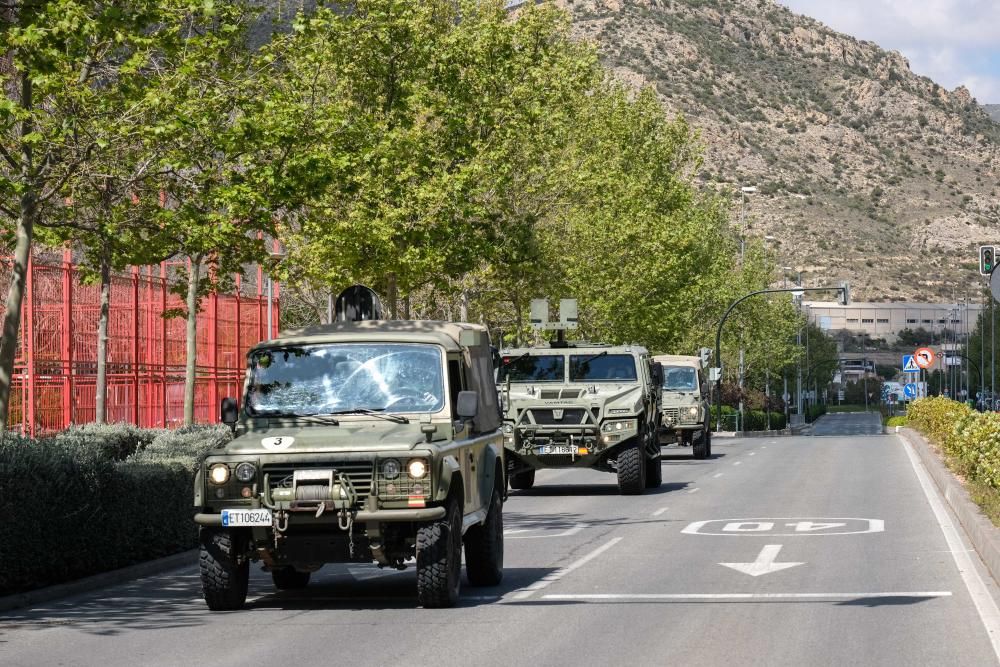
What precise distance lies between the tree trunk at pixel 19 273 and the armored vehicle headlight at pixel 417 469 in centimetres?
504

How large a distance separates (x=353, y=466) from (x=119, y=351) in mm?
21628

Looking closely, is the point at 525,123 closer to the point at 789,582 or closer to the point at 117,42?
the point at 117,42

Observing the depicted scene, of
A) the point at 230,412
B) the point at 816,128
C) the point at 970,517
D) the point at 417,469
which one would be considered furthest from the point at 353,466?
the point at 816,128

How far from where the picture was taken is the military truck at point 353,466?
12.2 metres

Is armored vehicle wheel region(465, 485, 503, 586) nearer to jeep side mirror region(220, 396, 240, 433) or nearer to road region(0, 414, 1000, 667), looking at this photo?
road region(0, 414, 1000, 667)

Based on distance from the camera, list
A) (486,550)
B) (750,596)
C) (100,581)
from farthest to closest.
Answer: (100,581)
(486,550)
(750,596)

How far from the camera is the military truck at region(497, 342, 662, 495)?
26.6 meters

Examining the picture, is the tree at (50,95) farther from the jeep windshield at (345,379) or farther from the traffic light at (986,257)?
the traffic light at (986,257)

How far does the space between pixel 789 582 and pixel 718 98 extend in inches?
4783

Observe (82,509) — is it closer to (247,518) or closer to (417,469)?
(247,518)

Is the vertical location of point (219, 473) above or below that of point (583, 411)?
below

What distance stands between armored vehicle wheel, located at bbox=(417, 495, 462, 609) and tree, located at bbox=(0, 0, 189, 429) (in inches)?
197

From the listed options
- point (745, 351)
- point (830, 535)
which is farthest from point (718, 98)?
point (830, 535)

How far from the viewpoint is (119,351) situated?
3288 centimetres
